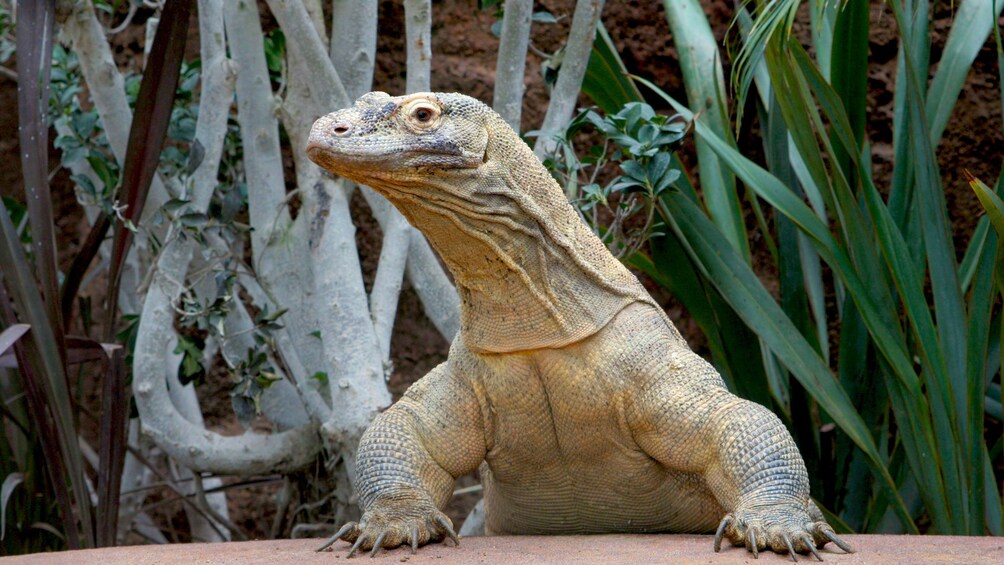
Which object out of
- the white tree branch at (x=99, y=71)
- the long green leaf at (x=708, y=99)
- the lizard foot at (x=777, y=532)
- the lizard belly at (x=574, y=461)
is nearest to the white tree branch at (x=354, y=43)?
the white tree branch at (x=99, y=71)

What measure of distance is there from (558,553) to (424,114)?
1.13 m

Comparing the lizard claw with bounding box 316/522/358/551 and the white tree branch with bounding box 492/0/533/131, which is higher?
the white tree branch with bounding box 492/0/533/131

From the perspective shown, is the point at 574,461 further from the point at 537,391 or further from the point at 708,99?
the point at 708,99

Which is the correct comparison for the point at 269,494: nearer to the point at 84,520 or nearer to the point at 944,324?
the point at 84,520

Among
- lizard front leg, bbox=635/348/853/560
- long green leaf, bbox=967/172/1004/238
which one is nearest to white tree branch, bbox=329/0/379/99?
lizard front leg, bbox=635/348/853/560

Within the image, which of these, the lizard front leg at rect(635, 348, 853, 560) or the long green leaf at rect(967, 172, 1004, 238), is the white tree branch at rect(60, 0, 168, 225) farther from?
the long green leaf at rect(967, 172, 1004, 238)

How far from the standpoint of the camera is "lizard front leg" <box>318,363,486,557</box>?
3053 mm

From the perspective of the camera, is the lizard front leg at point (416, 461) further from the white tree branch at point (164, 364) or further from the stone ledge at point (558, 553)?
the white tree branch at point (164, 364)

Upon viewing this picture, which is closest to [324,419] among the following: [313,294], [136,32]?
[313,294]

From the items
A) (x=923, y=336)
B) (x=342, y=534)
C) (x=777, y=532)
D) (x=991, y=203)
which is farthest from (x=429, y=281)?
(x=777, y=532)

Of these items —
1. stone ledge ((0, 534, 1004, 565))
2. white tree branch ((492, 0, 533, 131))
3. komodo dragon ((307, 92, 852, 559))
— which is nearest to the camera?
stone ledge ((0, 534, 1004, 565))

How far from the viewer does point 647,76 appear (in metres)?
6.66

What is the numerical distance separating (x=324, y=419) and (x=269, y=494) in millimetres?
2622

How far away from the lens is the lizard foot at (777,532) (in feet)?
9.09
